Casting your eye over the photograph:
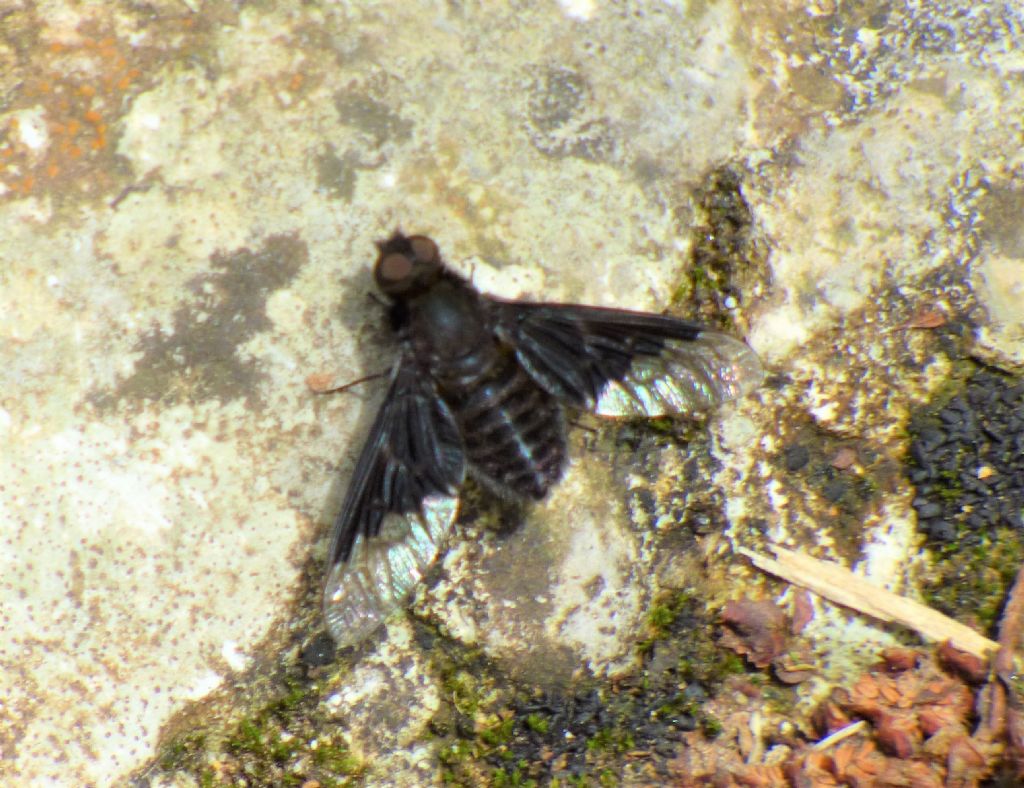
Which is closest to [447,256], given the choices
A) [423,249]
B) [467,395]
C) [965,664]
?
[423,249]

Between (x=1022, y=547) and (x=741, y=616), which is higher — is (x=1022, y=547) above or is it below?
above

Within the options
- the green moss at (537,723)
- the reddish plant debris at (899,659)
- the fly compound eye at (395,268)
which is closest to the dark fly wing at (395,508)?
the fly compound eye at (395,268)

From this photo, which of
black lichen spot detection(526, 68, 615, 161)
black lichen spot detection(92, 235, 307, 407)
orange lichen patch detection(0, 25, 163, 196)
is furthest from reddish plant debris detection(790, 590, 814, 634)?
orange lichen patch detection(0, 25, 163, 196)

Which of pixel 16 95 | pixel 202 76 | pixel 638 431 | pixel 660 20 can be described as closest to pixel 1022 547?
pixel 638 431

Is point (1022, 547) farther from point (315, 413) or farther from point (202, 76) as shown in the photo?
point (202, 76)

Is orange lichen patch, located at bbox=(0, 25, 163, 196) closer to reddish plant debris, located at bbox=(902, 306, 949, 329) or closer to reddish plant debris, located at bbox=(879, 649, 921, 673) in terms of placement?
reddish plant debris, located at bbox=(902, 306, 949, 329)
